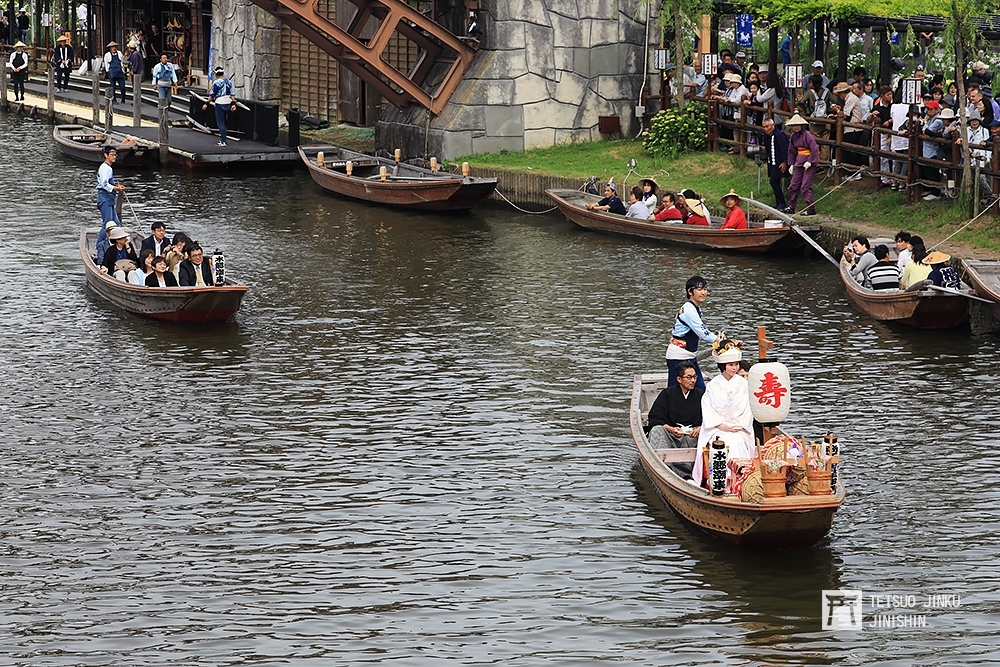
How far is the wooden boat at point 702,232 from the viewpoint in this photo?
28.1m

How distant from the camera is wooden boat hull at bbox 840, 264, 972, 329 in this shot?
893 inches

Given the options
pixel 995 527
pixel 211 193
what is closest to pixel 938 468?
pixel 995 527

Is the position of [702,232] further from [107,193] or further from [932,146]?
[107,193]

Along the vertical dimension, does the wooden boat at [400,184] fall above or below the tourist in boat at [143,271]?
above

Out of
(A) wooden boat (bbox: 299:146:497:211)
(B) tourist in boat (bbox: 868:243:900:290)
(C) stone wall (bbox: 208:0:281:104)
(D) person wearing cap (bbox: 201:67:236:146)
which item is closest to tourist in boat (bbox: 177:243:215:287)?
(B) tourist in boat (bbox: 868:243:900:290)

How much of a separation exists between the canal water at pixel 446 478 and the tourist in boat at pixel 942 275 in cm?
87

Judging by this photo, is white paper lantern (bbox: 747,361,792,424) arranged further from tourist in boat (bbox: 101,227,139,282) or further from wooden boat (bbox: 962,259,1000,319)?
tourist in boat (bbox: 101,227,139,282)

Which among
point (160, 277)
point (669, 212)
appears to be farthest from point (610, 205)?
point (160, 277)

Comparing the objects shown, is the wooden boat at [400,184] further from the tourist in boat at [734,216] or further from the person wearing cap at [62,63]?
the person wearing cap at [62,63]

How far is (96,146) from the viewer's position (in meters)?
40.2

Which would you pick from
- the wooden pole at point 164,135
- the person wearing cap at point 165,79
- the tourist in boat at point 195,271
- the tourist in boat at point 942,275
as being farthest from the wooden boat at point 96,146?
the tourist in boat at point 942,275

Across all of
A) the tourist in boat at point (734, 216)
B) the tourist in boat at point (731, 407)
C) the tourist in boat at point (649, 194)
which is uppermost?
the tourist in boat at point (649, 194)

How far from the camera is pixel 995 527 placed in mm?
15203

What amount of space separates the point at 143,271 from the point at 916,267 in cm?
→ 1170
